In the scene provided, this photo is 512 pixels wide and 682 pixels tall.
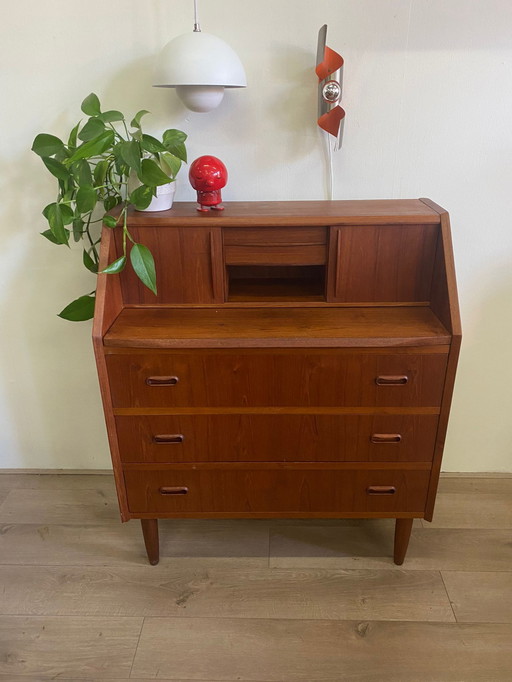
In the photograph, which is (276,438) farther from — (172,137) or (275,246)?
(172,137)

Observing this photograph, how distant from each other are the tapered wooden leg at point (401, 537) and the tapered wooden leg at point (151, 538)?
79cm

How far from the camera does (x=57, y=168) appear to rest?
135cm

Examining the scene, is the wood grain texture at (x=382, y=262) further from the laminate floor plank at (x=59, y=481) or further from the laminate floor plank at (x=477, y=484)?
the laminate floor plank at (x=59, y=481)

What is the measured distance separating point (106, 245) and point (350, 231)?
0.69 meters

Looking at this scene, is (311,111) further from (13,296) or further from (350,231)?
(13,296)

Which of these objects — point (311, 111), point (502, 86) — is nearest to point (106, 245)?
point (311, 111)

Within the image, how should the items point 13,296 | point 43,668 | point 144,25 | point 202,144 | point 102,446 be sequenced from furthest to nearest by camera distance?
point 102,446 → point 13,296 → point 202,144 → point 144,25 → point 43,668

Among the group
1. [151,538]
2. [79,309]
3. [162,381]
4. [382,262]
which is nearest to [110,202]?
[79,309]

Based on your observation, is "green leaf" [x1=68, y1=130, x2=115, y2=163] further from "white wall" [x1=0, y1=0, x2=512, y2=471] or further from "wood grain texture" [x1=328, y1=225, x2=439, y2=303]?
"wood grain texture" [x1=328, y1=225, x2=439, y2=303]

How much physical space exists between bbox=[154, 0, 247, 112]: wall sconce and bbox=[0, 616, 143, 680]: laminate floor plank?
1.55 meters

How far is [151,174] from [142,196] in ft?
0.23

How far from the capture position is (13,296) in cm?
182

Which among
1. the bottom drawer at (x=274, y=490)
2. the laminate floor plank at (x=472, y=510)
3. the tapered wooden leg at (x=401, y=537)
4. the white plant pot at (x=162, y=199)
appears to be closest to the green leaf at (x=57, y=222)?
the white plant pot at (x=162, y=199)

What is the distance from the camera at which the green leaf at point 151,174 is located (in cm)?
129
